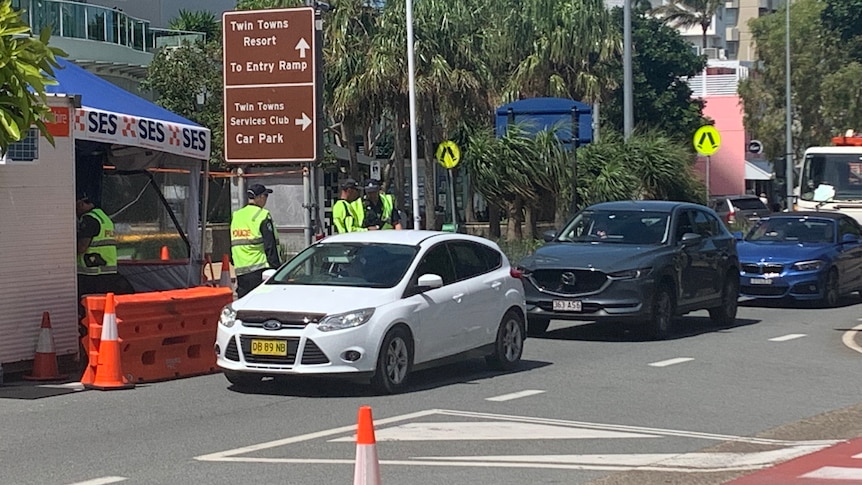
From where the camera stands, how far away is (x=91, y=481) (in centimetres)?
887

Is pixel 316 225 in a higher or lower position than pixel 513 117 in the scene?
lower

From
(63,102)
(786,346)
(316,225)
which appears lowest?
(786,346)

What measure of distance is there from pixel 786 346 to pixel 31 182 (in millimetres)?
9266

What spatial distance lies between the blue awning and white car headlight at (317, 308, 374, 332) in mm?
3928

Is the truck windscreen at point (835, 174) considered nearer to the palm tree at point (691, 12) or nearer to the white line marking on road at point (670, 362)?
the white line marking on road at point (670, 362)

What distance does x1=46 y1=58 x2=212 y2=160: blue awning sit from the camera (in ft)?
48.8

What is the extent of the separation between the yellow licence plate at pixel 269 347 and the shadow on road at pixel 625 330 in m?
6.48

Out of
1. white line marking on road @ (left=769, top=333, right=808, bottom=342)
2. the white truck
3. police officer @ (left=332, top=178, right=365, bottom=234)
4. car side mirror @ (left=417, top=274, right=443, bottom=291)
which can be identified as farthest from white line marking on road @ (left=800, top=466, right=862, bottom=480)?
the white truck

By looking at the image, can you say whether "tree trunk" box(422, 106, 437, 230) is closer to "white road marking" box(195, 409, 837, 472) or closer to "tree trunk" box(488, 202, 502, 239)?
"tree trunk" box(488, 202, 502, 239)

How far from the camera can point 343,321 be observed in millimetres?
12422

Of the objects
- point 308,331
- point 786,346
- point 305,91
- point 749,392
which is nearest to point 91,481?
point 308,331

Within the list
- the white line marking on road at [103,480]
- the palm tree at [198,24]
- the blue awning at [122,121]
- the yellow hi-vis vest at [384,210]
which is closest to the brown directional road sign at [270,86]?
the blue awning at [122,121]

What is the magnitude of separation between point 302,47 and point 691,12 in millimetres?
95269

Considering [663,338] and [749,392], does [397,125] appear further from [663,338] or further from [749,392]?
[749,392]
